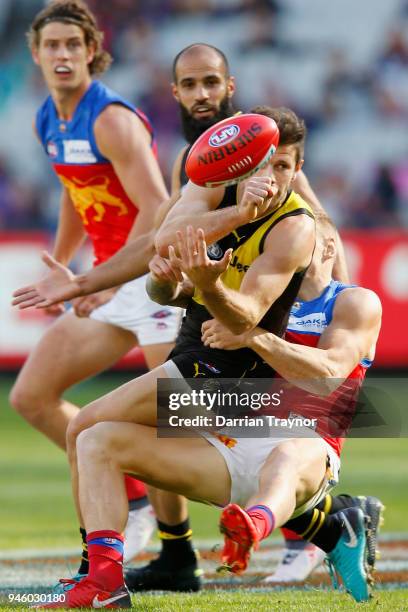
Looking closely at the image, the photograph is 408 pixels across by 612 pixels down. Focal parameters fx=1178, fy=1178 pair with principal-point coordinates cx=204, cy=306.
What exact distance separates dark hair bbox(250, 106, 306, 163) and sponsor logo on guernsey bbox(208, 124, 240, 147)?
1.14ft

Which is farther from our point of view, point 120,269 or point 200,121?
point 200,121

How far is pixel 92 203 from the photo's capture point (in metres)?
6.16

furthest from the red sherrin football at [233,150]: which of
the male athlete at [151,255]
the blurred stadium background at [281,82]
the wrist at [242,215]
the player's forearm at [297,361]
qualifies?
the blurred stadium background at [281,82]

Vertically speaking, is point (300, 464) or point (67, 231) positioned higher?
point (67, 231)

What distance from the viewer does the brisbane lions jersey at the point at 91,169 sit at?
236 inches

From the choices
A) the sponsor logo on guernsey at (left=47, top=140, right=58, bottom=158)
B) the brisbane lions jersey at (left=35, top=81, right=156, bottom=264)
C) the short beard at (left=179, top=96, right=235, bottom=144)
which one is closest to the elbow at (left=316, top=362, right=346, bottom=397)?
the short beard at (left=179, top=96, right=235, bottom=144)

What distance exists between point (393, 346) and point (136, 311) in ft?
27.0

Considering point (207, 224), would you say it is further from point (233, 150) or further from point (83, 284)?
point (83, 284)

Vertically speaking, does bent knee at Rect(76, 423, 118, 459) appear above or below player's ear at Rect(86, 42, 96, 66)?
below

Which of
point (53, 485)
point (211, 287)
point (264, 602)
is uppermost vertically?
point (211, 287)

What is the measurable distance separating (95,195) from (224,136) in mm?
2143

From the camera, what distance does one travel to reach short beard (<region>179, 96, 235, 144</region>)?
568 centimetres

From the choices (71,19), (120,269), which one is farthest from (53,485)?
(71,19)

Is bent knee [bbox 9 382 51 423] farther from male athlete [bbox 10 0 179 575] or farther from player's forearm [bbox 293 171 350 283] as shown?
player's forearm [bbox 293 171 350 283]
